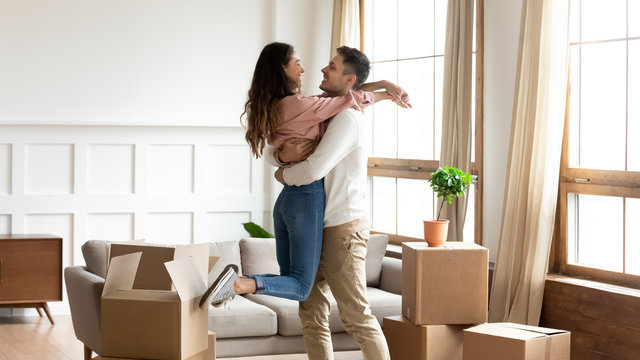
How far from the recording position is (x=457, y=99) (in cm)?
526

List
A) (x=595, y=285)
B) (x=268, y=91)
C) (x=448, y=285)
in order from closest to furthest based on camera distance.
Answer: (x=268, y=91), (x=448, y=285), (x=595, y=285)

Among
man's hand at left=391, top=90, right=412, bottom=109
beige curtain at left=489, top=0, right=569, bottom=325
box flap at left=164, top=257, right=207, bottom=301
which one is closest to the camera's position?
box flap at left=164, top=257, right=207, bottom=301

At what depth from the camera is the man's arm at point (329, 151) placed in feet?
9.98

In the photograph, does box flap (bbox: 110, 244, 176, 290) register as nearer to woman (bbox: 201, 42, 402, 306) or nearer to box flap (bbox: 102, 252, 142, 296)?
box flap (bbox: 102, 252, 142, 296)

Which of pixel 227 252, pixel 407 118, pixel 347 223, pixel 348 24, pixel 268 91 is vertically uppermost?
pixel 348 24

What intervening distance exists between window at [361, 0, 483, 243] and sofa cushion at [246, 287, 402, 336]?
946 mm

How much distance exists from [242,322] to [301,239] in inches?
64.3

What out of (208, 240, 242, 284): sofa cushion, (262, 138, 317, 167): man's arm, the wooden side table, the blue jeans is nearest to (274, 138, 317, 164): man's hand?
(262, 138, 317, 167): man's arm

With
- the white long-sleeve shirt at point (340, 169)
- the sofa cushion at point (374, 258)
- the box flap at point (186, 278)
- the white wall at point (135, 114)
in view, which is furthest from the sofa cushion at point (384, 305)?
the white wall at point (135, 114)

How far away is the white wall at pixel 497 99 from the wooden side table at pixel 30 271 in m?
3.26

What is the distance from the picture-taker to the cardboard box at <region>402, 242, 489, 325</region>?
4082 mm

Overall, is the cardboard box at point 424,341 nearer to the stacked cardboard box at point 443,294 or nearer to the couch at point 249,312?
the stacked cardboard box at point 443,294

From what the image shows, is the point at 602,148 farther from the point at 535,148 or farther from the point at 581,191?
the point at 535,148

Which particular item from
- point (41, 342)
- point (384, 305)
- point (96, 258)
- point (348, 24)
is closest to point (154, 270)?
point (96, 258)
